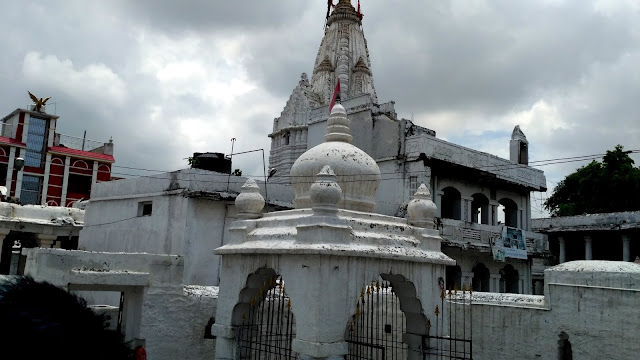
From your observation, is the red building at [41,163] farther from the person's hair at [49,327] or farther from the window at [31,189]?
the person's hair at [49,327]

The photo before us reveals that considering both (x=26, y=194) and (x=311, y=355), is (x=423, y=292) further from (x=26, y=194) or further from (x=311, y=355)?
(x=26, y=194)

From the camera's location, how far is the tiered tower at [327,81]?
1292 inches

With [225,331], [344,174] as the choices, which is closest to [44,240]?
[225,331]

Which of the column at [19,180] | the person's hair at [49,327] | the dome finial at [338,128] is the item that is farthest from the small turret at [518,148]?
the column at [19,180]

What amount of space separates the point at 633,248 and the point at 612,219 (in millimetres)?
1978

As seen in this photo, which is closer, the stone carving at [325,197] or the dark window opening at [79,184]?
the stone carving at [325,197]

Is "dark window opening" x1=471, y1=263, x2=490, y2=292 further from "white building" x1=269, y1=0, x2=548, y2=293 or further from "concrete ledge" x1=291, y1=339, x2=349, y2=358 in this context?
"concrete ledge" x1=291, y1=339, x2=349, y2=358

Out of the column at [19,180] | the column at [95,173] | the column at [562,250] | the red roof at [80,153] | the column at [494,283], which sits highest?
the red roof at [80,153]

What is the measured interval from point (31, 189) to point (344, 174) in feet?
98.4

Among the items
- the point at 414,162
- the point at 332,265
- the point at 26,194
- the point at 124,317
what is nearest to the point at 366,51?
the point at 414,162

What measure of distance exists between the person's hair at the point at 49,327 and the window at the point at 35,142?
35.2 meters

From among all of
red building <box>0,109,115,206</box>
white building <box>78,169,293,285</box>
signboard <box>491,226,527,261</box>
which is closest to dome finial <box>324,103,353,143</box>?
white building <box>78,169,293,285</box>

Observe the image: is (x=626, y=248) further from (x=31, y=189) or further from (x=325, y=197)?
(x=31, y=189)

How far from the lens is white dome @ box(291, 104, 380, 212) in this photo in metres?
9.31
